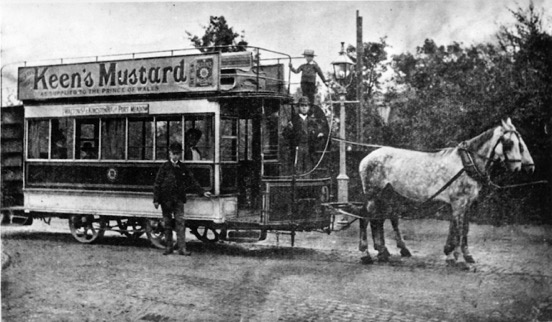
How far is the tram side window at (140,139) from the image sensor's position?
9727mm

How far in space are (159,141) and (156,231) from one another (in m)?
1.45

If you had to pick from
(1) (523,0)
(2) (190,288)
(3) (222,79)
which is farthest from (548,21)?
(2) (190,288)

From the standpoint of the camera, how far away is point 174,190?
8977 mm

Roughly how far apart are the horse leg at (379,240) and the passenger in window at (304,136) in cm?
150

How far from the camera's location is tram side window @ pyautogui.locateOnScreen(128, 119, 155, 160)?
9727mm

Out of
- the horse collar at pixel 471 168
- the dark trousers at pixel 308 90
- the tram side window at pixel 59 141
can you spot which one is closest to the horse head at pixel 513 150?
the horse collar at pixel 471 168

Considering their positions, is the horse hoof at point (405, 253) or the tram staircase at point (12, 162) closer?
the horse hoof at point (405, 253)

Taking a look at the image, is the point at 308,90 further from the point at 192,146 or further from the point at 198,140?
the point at 192,146

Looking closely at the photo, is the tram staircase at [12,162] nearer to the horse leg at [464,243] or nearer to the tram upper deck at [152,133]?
the tram upper deck at [152,133]

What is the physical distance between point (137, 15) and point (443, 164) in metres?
4.46

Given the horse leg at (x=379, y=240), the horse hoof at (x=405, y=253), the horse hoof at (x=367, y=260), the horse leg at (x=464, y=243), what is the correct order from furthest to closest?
the horse hoof at (x=405, y=253) → the horse leg at (x=379, y=240) → the horse hoof at (x=367, y=260) → the horse leg at (x=464, y=243)

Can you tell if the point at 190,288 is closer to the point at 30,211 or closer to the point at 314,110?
the point at 314,110

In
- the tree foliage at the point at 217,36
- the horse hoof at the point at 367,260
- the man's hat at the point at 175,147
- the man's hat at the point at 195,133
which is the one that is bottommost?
the horse hoof at the point at 367,260

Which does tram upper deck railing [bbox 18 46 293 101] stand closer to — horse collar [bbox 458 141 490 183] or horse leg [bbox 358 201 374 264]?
horse leg [bbox 358 201 374 264]
